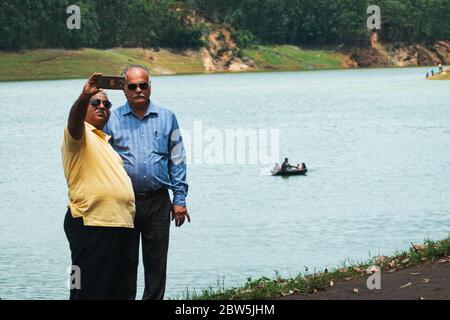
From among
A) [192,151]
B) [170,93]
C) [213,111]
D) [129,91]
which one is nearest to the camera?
[129,91]

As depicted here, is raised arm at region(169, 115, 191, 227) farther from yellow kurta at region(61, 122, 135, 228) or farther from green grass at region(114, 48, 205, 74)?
green grass at region(114, 48, 205, 74)

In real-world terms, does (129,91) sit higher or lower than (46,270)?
higher

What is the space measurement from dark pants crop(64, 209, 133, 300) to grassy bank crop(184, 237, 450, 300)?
2.64 m

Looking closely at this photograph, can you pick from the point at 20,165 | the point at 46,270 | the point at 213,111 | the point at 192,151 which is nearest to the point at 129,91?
the point at 46,270

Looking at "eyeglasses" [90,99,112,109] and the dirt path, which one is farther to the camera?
the dirt path

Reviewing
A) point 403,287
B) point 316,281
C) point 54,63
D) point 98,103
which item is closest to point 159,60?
point 54,63

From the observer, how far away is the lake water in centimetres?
2592

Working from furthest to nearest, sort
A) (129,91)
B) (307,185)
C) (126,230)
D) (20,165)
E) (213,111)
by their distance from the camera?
(213,111) < (20,165) < (307,185) < (129,91) < (126,230)

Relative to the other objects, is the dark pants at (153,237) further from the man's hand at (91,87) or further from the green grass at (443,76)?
the green grass at (443,76)

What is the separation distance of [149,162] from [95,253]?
1.35 meters

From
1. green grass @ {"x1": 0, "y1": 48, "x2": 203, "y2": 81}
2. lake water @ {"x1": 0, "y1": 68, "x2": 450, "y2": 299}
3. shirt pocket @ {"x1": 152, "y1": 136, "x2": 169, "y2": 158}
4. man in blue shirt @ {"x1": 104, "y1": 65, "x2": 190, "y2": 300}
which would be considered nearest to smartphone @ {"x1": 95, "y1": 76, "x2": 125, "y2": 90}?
man in blue shirt @ {"x1": 104, "y1": 65, "x2": 190, "y2": 300}
